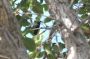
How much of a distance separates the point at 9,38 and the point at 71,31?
104 cm

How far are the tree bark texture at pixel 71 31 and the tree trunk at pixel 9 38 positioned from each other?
93 centimetres

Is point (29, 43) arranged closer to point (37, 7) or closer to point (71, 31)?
point (71, 31)

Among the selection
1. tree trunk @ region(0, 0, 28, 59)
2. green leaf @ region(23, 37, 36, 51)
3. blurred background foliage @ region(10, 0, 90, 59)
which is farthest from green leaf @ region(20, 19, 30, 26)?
tree trunk @ region(0, 0, 28, 59)

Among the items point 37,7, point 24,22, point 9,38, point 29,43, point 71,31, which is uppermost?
point 37,7

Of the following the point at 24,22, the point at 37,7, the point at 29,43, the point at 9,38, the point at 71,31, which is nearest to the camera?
the point at 9,38

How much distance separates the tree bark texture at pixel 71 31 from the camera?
2.02 m

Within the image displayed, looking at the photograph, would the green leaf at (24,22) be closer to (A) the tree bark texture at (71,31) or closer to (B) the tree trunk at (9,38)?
(A) the tree bark texture at (71,31)

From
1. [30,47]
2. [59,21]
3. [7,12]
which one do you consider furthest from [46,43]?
[7,12]

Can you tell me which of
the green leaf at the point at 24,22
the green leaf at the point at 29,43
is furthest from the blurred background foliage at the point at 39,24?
the green leaf at the point at 29,43

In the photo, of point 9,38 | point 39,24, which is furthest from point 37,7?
point 9,38

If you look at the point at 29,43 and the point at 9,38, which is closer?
the point at 9,38

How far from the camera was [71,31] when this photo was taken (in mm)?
2072

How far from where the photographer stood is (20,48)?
1089mm

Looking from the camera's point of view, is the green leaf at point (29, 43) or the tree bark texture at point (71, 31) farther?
the tree bark texture at point (71, 31)
